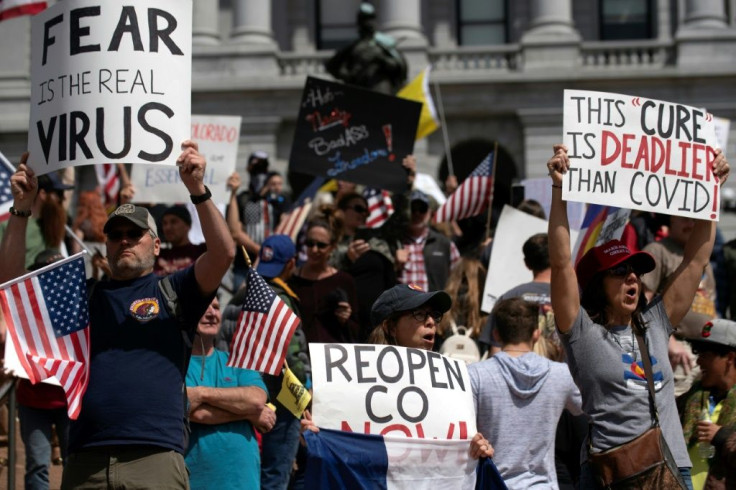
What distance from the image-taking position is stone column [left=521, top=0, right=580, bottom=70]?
28609mm

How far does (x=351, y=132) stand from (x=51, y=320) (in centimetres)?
707

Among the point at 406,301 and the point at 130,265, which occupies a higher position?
the point at 130,265

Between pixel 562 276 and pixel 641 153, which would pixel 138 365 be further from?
pixel 641 153

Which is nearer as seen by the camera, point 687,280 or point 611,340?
point 611,340

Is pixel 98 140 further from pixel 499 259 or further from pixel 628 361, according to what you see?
pixel 499 259

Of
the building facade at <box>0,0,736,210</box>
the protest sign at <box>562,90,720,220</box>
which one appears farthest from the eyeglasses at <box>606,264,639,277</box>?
the building facade at <box>0,0,736,210</box>

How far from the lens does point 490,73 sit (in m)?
28.6

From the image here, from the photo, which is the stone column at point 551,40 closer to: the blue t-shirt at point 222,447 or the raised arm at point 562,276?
the blue t-shirt at point 222,447

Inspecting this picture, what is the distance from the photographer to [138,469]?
5535 millimetres

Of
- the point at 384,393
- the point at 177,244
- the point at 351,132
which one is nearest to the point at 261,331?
the point at 384,393

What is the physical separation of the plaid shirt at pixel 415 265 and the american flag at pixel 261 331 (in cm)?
391

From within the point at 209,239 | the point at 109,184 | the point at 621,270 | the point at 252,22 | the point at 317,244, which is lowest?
the point at 621,270

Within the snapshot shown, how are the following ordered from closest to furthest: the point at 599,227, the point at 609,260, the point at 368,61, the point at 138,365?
the point at 138,365 → the point at 609,260 → the point at 599,227 → the point at 368,61

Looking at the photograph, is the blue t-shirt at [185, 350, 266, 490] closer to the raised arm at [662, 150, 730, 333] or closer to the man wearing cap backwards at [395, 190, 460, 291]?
the raised arm at [662, 150, 730, 333]
